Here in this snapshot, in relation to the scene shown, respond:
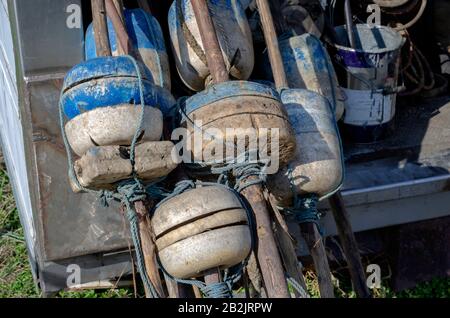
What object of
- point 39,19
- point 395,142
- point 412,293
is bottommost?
point 412,293

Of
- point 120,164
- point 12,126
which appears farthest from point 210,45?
point 12,126

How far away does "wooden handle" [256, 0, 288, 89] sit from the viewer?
3.17 metres

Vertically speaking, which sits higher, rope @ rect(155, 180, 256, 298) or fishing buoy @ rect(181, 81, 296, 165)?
fishing buoy @ rect(181, 81, 296, 165)

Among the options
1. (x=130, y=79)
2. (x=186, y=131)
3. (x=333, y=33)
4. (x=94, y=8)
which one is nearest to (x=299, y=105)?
(x=186, y=131)

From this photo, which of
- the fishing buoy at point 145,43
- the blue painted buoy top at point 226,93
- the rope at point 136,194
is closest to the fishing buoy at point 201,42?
the fishing buoy at point 145,43

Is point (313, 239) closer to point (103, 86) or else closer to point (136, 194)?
point (136, 194)

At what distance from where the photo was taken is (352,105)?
4273 mm

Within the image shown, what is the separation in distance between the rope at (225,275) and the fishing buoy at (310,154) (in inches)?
10.8

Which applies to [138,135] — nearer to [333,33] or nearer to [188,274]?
[188,274]

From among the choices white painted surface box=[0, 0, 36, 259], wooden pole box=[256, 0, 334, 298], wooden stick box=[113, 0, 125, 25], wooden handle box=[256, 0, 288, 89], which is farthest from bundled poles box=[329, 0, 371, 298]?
white painted surface box=[0, 0, 36, 259]

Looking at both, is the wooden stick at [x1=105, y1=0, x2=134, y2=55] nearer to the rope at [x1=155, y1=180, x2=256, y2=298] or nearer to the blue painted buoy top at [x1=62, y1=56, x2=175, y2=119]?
the blue painted buoy top at [x1=62, y1=56, x2=175, y2=119]

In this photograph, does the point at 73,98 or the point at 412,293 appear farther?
the point at 412,293

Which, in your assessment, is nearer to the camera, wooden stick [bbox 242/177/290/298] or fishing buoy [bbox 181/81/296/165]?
wooden stick [bbox 242/177/290/298]

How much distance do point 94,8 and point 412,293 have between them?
2.14 meters
